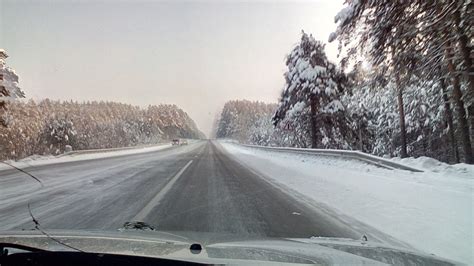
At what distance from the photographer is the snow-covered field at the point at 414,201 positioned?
633cm

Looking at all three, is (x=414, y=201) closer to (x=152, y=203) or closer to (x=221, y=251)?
(x=152, y=203)

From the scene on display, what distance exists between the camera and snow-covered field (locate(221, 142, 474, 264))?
20.8 ft

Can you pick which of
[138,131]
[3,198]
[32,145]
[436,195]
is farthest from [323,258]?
[138,131]

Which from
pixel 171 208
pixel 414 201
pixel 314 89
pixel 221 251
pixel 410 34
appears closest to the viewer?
pixel 221 251

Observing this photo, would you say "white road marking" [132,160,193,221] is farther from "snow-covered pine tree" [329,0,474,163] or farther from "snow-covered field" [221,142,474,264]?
"snow-covered pine tree" [329,0,474,163]

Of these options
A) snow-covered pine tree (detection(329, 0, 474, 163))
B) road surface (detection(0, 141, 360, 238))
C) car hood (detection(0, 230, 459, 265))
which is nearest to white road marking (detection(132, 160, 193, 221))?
road surface (detection(0, 141, 360, 238))

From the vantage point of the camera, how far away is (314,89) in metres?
32.7

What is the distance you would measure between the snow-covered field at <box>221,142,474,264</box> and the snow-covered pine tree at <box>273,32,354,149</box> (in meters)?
18.3

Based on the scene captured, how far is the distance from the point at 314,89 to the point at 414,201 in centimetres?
2418

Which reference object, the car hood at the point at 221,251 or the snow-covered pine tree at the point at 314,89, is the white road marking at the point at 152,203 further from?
the snow-covered pine tree at the point at 314,89

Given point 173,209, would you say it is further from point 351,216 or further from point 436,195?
point 436,195

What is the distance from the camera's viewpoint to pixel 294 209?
9.23 meters

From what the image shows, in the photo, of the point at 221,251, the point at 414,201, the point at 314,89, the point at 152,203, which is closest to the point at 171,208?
the point at 152,203

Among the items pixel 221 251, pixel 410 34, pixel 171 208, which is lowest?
pixel 171 208
